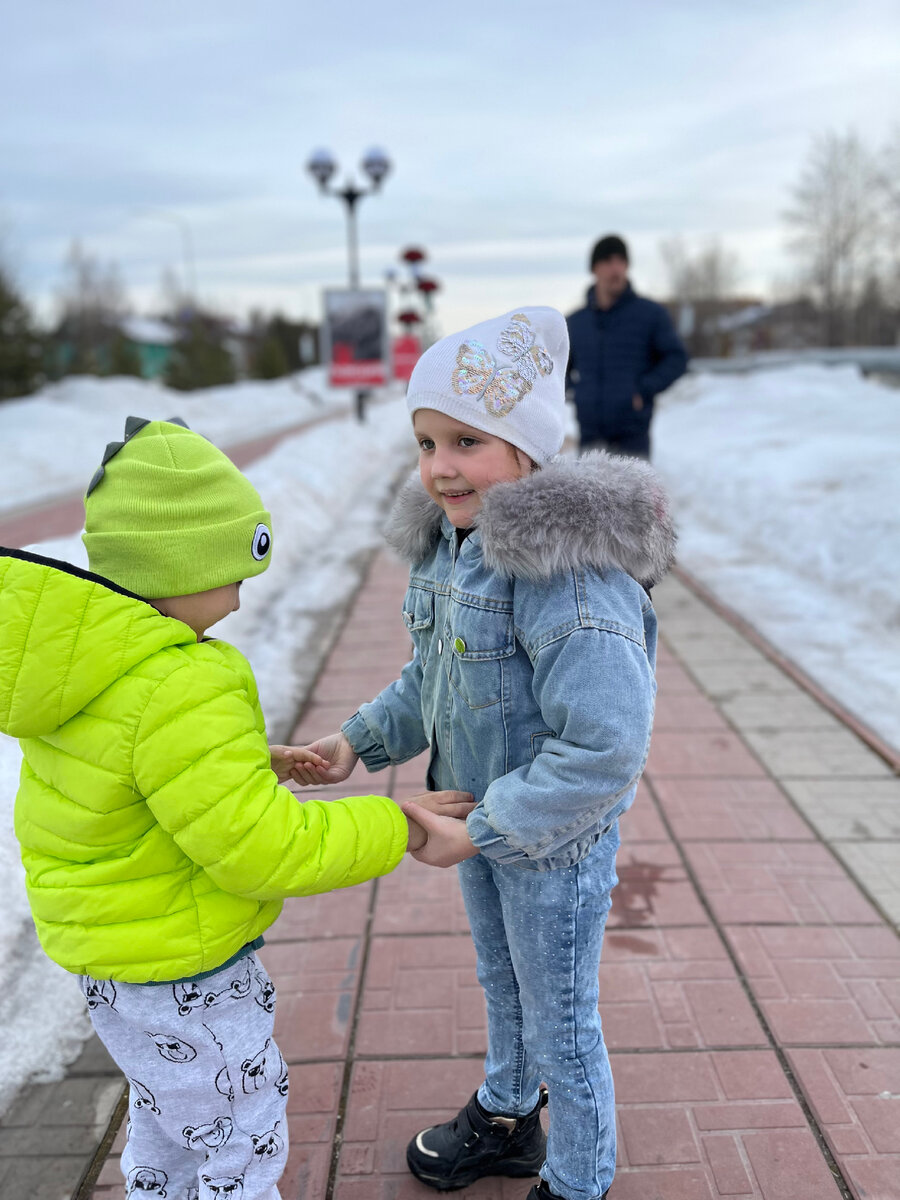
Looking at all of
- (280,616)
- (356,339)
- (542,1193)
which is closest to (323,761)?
(542,1193)

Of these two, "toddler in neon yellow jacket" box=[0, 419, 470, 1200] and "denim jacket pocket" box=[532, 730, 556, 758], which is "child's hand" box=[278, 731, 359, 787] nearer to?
"toddler in neon yellow jacket" box=[0, 419, 470, 1200]

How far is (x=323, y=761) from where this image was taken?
1774 mm

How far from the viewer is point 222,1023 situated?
151cm

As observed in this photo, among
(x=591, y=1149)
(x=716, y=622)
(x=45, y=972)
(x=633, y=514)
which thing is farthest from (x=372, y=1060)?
(x=716, y=622)

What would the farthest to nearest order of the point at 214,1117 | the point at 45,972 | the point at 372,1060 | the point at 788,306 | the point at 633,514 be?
the point at 788,306
the point at 45,972
the point at 372,1060
the point at 214,1117
the point at 633,514

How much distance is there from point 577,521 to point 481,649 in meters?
0.27

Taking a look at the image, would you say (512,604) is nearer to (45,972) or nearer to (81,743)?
(81,743)

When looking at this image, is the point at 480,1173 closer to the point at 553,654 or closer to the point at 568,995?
the point at 568,995

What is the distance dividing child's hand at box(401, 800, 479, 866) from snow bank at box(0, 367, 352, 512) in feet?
28.7

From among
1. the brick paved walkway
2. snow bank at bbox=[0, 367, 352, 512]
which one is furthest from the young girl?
snow bank at bbox=[0, 367, 352, 512]

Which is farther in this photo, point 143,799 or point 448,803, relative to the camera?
point 448,803

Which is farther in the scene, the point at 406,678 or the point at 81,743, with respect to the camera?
the point at 406,678

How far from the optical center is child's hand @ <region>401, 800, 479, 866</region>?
1497mm

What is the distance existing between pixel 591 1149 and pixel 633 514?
3.83 feet
